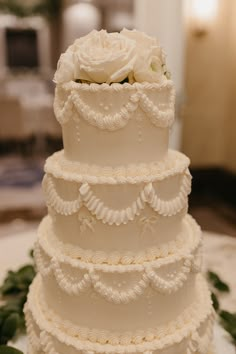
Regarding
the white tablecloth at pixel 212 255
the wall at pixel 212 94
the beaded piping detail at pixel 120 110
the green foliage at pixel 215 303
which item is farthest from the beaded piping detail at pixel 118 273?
the wall at pixel 212 94

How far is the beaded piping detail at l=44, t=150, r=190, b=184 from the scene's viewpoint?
5.59 ft

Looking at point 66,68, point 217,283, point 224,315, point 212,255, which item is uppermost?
point 66,68

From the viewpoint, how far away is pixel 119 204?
1722mm

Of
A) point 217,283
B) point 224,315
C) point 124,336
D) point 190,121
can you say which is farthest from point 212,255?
point 190,121

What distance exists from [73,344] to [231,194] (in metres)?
4.97

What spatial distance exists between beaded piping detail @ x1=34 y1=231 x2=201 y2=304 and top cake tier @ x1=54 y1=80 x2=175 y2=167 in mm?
432

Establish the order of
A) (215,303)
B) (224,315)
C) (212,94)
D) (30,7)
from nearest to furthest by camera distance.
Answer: (224,315)
(215,303)
(212,94)
(30,7)

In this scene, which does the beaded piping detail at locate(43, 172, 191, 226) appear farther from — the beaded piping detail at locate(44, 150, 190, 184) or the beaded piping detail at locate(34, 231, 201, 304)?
the beaded piping detail at locate(34, 231, 201, 304)

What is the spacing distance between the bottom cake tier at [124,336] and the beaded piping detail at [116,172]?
65 centimetres

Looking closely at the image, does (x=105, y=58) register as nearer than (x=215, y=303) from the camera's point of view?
Yes

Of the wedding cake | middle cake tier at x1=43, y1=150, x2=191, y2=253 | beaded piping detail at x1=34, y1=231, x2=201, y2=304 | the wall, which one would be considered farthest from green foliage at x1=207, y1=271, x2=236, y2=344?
the wall

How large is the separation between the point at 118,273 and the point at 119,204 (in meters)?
0.28

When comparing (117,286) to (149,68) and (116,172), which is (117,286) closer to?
(116,172)

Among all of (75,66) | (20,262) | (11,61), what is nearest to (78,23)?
(11,61)
